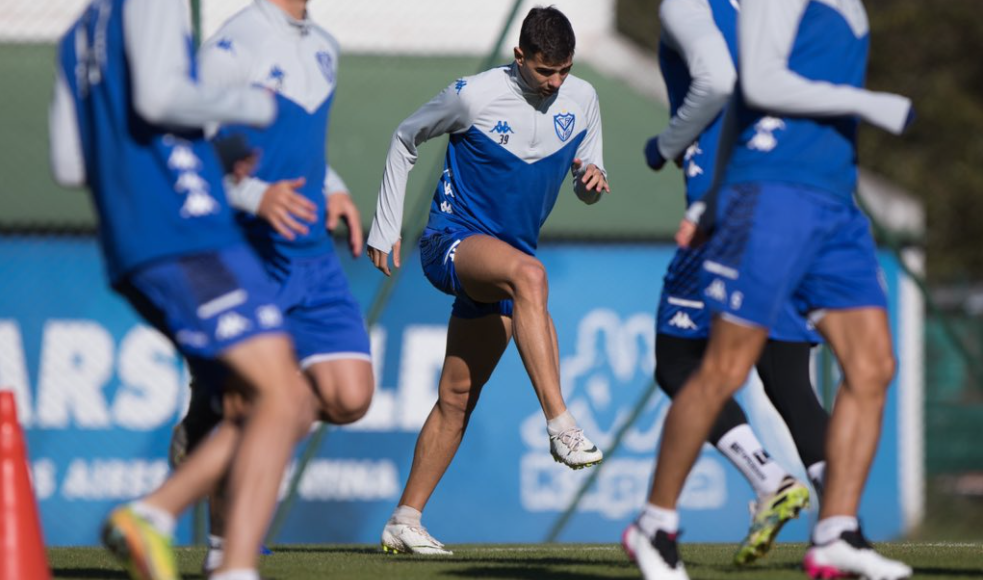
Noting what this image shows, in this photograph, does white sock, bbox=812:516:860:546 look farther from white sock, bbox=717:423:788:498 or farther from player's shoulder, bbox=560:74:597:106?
player's shoulder, bbox=560:74:597:106

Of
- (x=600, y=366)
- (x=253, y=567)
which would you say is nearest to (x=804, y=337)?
(x=253, y=567)

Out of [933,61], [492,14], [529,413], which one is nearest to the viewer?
[529,413]

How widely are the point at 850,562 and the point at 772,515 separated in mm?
671

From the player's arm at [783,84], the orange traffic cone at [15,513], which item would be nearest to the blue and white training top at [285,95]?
the orange traffic cone at [15,513]

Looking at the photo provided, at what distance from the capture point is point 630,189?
40.6ft

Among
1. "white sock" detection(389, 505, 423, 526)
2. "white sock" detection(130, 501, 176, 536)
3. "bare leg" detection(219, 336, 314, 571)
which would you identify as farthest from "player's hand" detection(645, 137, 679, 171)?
"white sock" detection(389, 505, 423, 526)

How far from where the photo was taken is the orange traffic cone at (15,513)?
445cm

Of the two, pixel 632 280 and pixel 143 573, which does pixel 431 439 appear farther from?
pixel 632 280

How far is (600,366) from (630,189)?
5.16 ft

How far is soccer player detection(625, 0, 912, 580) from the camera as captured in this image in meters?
4.54

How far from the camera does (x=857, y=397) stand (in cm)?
479

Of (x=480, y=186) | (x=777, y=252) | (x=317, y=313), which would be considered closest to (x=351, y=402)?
(x=317, y=313)

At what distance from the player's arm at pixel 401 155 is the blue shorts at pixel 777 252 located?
2.41m

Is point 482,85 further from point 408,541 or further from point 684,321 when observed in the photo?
point 408,541
